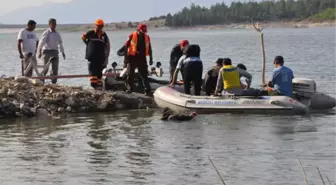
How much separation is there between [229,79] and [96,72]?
9.49ft

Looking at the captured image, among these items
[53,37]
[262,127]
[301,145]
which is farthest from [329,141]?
[53,37]

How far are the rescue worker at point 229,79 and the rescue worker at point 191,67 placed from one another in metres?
0.59

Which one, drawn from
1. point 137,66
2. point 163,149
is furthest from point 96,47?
point 163,149

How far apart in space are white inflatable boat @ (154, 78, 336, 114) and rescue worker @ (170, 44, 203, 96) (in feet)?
1.07

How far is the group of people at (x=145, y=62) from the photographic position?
15219mm

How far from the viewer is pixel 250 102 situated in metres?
15.0

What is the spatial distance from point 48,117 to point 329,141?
5.47 metres

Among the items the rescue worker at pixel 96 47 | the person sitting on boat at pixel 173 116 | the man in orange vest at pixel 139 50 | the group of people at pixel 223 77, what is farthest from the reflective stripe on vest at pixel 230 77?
the rescue worker at pixel 96 47

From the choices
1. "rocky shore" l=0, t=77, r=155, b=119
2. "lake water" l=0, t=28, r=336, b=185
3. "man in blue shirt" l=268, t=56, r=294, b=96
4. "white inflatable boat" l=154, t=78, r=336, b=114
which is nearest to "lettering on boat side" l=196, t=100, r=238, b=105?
"white inflatable boat" l=154, t=78, r=336, b=114

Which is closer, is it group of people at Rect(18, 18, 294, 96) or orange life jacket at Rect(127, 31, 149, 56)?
group of people at Rect(18, 18, 294, 96)

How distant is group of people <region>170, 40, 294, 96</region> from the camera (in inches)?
Answer: 597

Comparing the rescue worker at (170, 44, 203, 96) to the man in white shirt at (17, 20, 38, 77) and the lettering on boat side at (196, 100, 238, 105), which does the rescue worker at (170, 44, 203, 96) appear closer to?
the lettering on boat side at (196, 100, 238, 105)

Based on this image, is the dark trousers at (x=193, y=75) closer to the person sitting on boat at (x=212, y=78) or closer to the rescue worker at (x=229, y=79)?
the person sitting on boat at (x=212, y=78)

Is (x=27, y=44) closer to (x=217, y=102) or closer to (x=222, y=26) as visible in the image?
(x=217, y=102)
